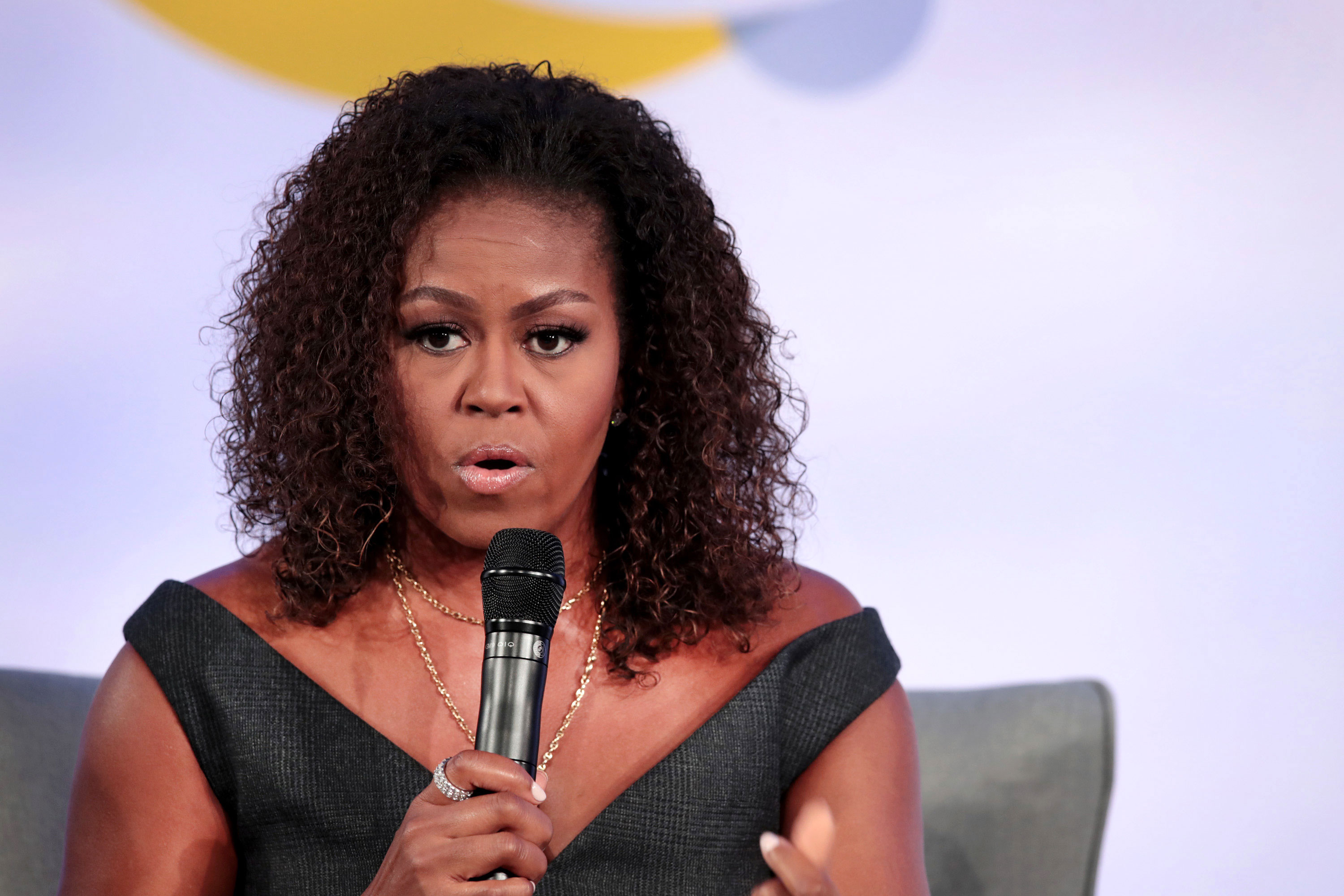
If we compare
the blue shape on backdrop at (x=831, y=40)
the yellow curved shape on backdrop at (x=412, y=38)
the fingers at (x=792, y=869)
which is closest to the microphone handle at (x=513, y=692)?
the fingers at (x=792, y=869)

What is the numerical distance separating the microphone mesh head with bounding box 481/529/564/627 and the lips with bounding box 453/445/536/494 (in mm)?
240

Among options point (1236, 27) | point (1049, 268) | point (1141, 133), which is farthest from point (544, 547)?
point (1236, 27)

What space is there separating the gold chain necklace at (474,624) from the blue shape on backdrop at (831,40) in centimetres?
125

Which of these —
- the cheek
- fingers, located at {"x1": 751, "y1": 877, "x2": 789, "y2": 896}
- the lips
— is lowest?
fingers, located at {"x1": 751, "y1": 877, "x2": 789, "y2": 896}

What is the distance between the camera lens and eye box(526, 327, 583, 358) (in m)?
1.43

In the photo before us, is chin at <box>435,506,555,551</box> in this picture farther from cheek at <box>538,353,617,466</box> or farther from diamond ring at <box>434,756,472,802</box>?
diamond ring at <box>434,756,472,802</box>

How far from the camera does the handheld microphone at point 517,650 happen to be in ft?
3.35

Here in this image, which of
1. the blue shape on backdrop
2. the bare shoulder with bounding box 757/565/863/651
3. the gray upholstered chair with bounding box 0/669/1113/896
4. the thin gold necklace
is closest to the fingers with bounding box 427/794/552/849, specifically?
the thin gold necklace

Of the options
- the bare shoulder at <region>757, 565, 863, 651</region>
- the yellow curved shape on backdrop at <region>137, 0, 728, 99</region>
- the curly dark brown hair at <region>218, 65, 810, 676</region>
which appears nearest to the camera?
the curly dark brown hair at <region>218, 65, 810, 676</region>

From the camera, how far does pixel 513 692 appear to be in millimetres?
1026

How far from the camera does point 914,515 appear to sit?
2396 millimetres

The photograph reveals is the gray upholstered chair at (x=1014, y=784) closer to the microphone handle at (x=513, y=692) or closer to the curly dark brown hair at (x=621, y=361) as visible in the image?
the curly dark brown hair at (x=621, y=361)

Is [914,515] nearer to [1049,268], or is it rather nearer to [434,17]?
[1049,268]

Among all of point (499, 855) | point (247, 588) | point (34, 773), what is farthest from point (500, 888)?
point (34, 773)
